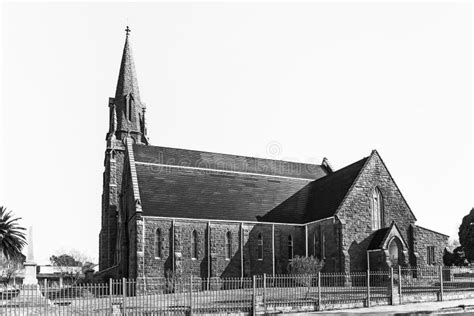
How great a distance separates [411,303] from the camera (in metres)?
28.6

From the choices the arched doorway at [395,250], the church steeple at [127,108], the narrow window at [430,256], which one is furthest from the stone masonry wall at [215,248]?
the church steeple at [127,108]

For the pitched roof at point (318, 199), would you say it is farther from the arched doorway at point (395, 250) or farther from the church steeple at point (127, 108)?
the church steeple at point (127, 108)

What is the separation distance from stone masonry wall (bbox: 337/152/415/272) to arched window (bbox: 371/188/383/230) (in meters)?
0.26

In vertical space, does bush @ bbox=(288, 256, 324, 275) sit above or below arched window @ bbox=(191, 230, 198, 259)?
below

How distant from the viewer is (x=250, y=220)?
41875 mm

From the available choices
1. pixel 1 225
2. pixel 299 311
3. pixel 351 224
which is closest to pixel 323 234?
Result: pixel 351 224

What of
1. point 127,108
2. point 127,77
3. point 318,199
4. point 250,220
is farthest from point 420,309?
point 127,77

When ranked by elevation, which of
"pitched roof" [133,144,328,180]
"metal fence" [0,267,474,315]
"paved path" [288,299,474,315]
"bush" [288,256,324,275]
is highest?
"pitched roof" [133,144,328,180]

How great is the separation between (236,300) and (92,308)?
22.2ft

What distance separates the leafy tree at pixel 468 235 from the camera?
57531 millimetres

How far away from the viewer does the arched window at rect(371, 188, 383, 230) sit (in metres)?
40.1

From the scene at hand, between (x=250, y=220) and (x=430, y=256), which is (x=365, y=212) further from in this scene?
(x=250, y=220)

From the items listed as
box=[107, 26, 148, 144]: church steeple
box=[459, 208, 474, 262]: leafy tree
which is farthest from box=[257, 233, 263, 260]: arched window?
box=[459, 208, 474, 262]: leafy tree

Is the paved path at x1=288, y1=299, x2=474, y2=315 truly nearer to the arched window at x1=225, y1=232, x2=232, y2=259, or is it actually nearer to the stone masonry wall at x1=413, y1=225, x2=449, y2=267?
the stone masonry wall at x1=413, y1=225, x2=449, y2=267
